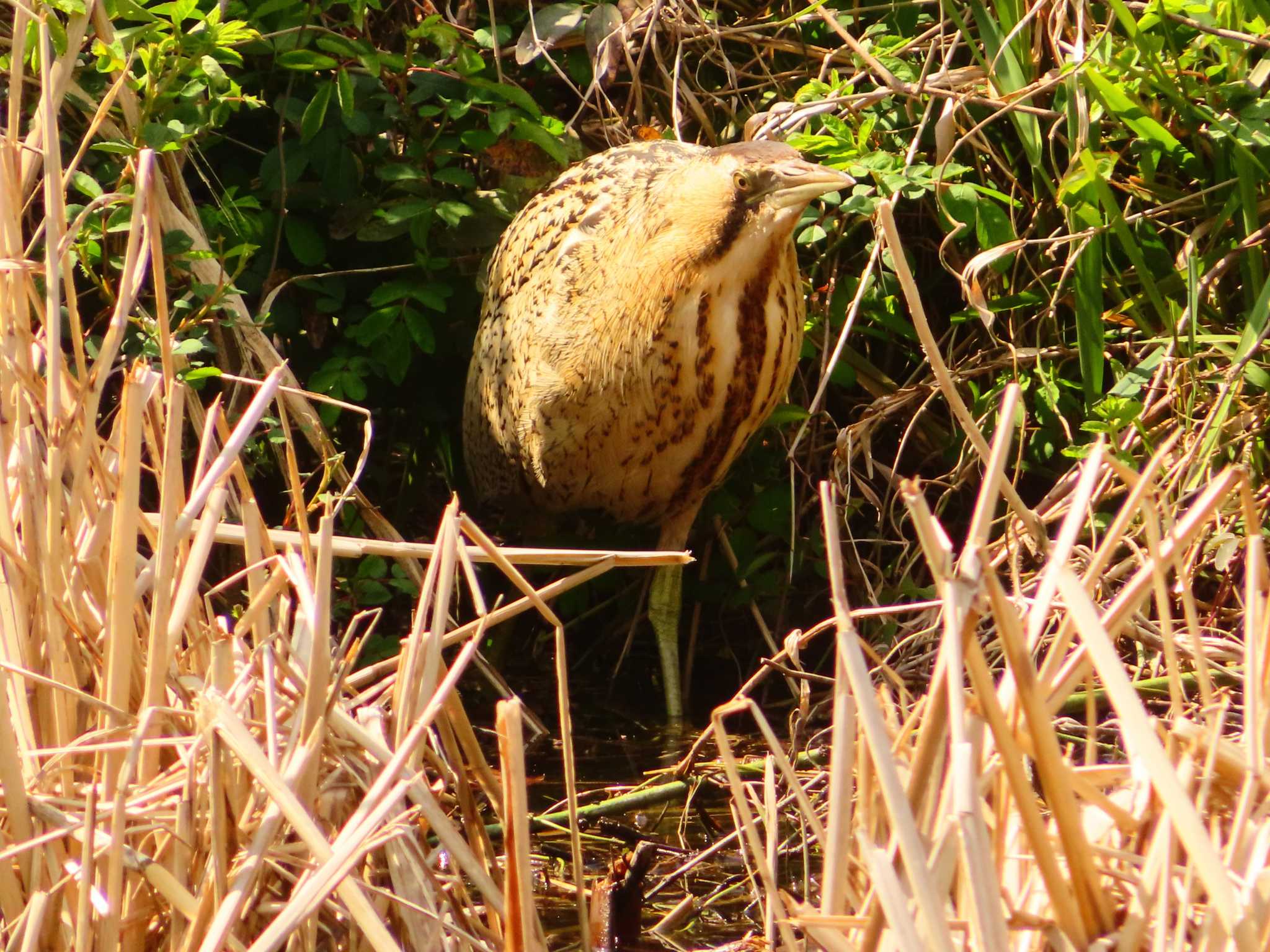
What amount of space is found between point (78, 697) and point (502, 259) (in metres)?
2.10

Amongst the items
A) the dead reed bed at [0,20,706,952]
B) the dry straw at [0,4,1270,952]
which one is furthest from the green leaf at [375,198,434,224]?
the dead reed bed at [0,20,706,952]

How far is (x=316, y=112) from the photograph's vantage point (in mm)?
2961

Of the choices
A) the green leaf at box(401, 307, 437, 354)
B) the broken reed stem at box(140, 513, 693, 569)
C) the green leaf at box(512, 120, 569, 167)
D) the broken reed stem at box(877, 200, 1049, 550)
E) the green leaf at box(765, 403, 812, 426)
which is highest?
the green leaf at box(512, 120, 569, 167)

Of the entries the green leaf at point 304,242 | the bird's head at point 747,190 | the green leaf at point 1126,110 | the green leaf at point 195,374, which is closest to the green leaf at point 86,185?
the green leaf at point 195,374

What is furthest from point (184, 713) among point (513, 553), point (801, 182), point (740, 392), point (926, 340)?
point (740, 392)

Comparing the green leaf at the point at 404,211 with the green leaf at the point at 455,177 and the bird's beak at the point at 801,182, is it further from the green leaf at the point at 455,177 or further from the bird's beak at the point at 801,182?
the bird's beak at the point at 801,182

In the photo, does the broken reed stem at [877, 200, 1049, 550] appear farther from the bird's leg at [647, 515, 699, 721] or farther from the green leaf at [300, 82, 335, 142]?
the bird's leg at [647, 515, 699, 721]

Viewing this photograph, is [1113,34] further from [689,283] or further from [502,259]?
[502,259]

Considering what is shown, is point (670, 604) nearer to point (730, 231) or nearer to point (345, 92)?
point (730, 231)

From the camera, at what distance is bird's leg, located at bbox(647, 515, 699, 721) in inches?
134

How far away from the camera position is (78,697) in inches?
56.6

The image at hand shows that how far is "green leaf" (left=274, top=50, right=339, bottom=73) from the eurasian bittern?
1.88 feet

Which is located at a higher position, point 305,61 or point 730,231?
point 305,61

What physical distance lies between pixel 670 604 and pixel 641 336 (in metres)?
0.64
